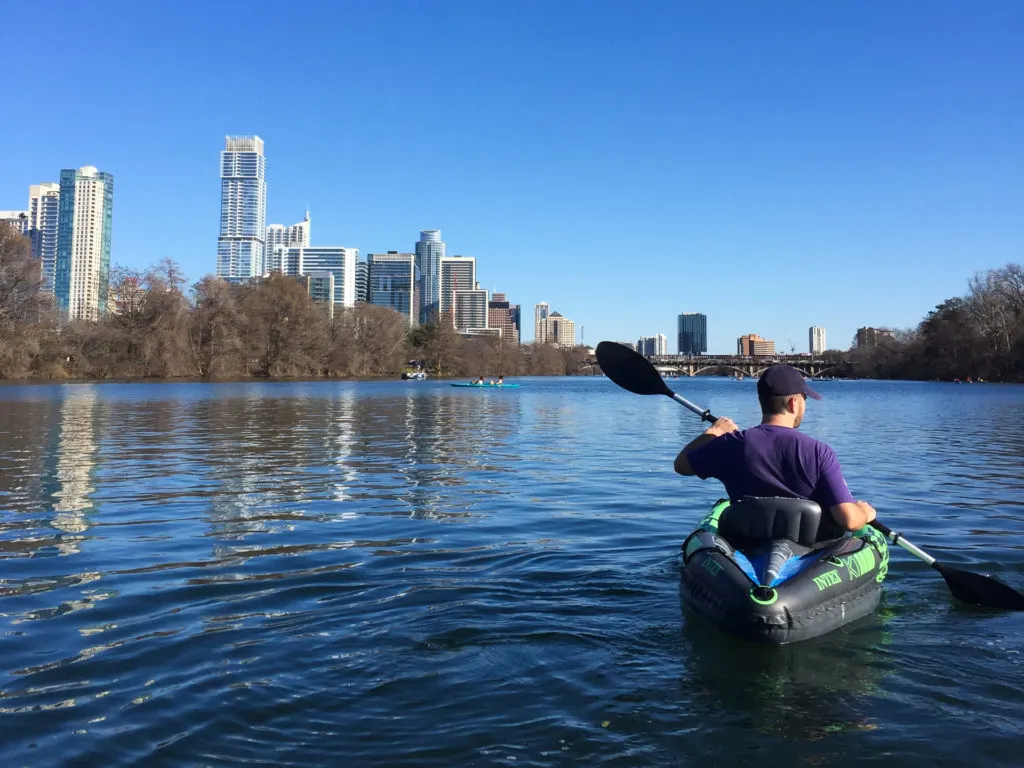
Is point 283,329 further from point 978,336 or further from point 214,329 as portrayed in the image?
point 978,336

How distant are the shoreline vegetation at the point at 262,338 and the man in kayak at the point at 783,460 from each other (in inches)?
2656

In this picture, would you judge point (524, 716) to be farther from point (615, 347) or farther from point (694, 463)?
point (615, 347)

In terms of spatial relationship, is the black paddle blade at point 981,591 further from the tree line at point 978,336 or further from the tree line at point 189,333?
the tree line at point 978,336

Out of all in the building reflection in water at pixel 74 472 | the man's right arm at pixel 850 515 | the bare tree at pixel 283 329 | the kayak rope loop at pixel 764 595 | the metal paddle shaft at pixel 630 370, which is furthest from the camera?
the bare tree at pixel 283 329

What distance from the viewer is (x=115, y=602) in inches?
241

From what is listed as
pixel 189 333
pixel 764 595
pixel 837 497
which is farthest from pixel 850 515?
pixel 189 333

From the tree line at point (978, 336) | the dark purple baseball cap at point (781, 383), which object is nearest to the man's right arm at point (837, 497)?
the dark purple baseball cap at point (781, 383)

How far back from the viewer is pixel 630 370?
31.3 feet

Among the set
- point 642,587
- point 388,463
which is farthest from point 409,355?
point 642,587

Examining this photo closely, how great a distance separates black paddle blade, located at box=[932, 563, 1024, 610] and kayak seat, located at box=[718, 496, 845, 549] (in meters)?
1.42

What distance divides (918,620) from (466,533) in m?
4.82

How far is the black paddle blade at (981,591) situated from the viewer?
610 cm

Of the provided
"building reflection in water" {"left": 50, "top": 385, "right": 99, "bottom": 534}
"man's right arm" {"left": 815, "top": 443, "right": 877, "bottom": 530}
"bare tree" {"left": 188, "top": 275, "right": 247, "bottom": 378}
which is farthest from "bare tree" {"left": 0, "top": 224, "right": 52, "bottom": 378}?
"man's right arm" {"left": 815, "top": 443, "right": 877, "bottom": 530}

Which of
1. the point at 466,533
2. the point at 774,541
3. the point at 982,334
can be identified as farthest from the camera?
the point at 982,334
